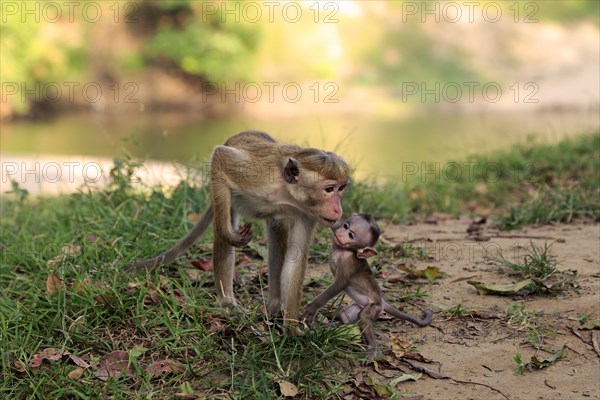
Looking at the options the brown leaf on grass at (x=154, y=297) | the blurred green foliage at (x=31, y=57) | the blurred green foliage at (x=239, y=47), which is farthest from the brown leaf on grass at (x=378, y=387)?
the blurred green foliage at (x=239, y=47)

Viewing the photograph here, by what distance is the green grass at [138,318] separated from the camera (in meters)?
3.98

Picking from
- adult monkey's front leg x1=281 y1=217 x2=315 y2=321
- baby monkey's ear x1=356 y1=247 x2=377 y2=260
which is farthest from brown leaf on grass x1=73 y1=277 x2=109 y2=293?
baby monkey's ear x1=356 y1=247 x2=377 y2=260

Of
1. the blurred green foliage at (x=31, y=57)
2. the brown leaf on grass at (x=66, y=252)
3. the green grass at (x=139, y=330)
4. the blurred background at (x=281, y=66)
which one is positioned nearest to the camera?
the green grass at (x=139, y=330)

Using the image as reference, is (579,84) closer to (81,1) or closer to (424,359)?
(81,1)

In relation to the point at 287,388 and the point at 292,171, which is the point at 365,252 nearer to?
the point at 292,171

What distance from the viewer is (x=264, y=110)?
29.6 meters

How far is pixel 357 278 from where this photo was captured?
13.8 ft

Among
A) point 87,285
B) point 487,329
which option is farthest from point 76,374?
point 487,329

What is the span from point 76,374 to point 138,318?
1.71 ft

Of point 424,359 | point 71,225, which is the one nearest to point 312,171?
point 424,359

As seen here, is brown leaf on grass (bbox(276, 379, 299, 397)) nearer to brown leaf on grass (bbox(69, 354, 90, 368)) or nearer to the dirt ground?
the dirt ground

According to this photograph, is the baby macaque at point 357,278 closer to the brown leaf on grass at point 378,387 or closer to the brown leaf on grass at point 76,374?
the brown leaf on grass at point 378,387

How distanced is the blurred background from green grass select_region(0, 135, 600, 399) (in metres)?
18.0

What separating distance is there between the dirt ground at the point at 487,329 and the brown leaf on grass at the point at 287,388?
0.99 feet
